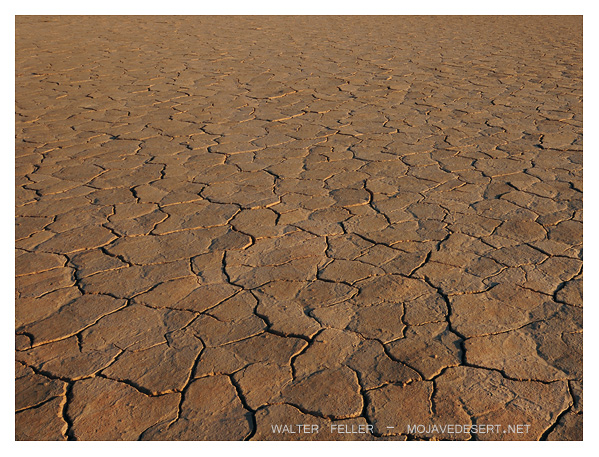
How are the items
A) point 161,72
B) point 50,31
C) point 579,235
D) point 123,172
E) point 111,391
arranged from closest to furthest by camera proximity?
point 111,391, point 579,235, point 123,172, point 161,72, point 50,31

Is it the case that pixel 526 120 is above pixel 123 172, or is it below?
above

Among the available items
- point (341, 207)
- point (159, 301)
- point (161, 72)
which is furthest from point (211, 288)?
point (161, 72)

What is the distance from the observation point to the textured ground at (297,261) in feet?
6.51

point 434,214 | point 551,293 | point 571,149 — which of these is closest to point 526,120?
point 571,149

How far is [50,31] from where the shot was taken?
10.9 metres

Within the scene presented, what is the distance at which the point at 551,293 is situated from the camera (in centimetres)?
256

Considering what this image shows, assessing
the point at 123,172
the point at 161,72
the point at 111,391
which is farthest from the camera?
the point at 161,72

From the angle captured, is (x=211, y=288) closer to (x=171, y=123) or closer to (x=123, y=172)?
(x=123, y=172)

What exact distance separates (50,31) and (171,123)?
713cm

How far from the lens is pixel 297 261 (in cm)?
288

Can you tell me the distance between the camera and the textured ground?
1985 millimetres

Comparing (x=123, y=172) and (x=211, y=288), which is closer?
(x=211, y=288)

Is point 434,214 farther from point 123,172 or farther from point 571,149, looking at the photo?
point 123,172

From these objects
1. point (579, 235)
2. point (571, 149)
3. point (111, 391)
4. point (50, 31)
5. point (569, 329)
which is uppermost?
point (50, 31)
